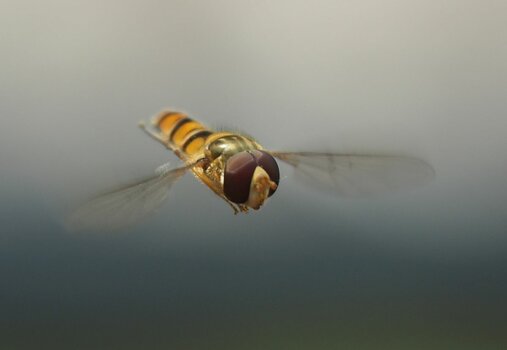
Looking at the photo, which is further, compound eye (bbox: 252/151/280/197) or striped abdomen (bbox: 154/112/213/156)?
striped abdomen (bbox: 154/112/213/156)

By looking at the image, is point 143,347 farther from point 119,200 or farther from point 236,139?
point 119,200

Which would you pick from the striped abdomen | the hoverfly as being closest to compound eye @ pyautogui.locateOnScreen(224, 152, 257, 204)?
the hoverfly

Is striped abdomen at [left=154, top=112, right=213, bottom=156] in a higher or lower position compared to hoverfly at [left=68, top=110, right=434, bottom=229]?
higher

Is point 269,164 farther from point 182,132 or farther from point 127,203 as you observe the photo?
point 182,132

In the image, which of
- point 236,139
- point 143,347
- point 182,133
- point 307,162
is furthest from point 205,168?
point 143,347

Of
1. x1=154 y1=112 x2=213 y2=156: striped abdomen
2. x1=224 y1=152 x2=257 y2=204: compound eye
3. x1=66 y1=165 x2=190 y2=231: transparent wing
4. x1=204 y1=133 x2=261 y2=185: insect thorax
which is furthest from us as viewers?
x1=154 y1=112 x2=213 y2=156: striped abdomen

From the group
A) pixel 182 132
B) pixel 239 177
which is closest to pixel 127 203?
pixel 239 177

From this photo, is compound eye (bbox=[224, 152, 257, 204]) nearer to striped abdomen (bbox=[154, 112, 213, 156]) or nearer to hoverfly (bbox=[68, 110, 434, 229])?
hoverfly (bbox=[68, 110, 434, 229])

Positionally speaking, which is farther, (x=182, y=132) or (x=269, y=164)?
(x=182, y=132)

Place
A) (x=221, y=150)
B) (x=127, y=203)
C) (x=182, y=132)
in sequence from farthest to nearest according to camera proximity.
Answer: (x=182, y=132) < (x=221, y=150) < (x=127, y=203)
